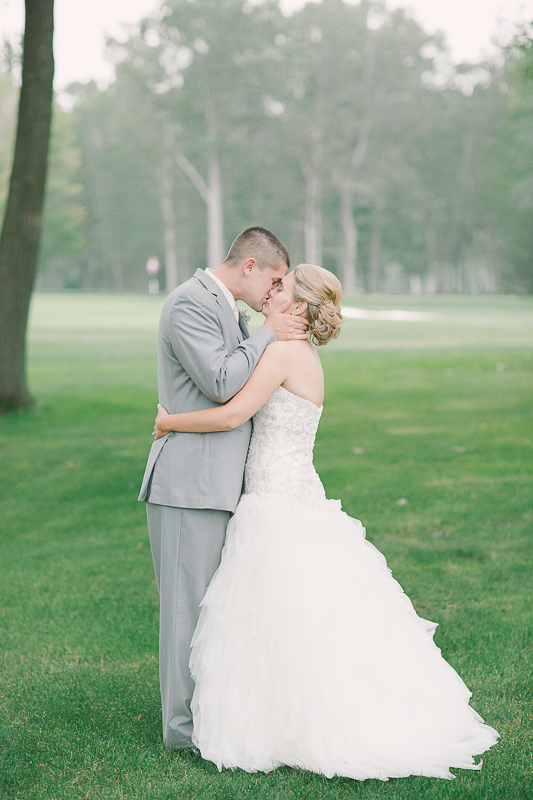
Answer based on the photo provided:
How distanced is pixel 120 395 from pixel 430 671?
12431 mm

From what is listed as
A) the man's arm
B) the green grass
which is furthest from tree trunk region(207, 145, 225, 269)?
the man's arm

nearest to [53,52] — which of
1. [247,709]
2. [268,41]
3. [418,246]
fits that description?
[247,709]

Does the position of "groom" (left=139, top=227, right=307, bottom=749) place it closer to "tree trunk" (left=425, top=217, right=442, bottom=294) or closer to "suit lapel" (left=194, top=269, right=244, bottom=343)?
"suit lapel" (left=194, top=269, right=244, bottom=343)

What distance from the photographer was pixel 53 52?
1198 cm

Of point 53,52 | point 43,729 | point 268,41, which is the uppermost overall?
point 268,41

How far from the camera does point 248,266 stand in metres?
3.77

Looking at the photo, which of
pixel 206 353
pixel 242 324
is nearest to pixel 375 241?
pixel 242 324

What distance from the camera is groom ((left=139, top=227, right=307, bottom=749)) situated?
371cm

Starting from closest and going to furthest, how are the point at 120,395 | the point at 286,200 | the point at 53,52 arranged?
1. the point at 53,52
2. the point at 120,395
3. the point at 286,200

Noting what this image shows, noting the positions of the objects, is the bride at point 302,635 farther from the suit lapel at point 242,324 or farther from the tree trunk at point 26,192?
the tree trunk at point 26,192

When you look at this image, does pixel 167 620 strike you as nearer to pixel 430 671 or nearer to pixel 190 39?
pixel 430 671

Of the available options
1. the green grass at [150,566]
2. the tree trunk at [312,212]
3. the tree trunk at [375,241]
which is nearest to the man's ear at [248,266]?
the green grass at [150,566]

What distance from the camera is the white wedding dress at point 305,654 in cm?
357

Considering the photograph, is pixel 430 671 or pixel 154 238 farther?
pixel 154 238
